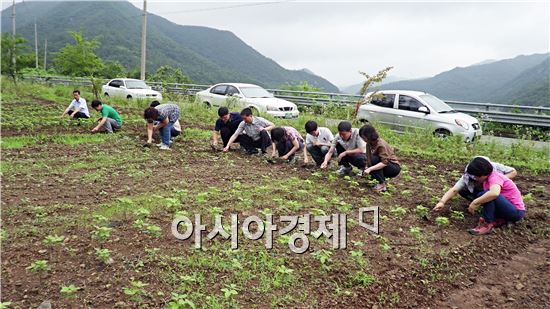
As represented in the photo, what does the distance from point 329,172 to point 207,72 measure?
53.4m

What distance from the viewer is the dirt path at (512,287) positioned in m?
3.27

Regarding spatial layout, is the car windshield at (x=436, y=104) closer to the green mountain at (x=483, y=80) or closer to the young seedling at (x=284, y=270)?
the young seedling at (x=284, y=270)

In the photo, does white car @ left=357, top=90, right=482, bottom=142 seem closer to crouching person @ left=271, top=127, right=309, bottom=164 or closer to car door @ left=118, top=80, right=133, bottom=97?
crouching person @ left=271, top=127, right=309, bottom=164

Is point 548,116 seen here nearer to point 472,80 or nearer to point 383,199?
point 383,199

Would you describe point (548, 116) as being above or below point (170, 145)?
above

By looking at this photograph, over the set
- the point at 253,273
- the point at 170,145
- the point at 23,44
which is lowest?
the point at 253,273

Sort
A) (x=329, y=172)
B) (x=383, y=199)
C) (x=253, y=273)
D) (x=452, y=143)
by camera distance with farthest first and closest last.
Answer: (x=452, y=143) < (x=329, y=172) < (x=383, y=199) < (x=253, y=273)

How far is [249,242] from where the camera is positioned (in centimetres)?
388

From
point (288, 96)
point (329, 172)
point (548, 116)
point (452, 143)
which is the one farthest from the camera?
point (288, 96)

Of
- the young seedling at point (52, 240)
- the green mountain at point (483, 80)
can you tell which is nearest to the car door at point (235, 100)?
the young seedling at point (52, 240)

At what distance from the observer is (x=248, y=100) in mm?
13055

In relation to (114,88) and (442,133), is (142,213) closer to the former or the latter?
(442,133)

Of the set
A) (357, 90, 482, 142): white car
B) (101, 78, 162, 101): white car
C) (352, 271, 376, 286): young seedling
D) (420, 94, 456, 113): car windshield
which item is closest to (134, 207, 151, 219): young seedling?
(352, 271, 376, 286): young seedling

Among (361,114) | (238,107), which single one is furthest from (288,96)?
(361,114)
